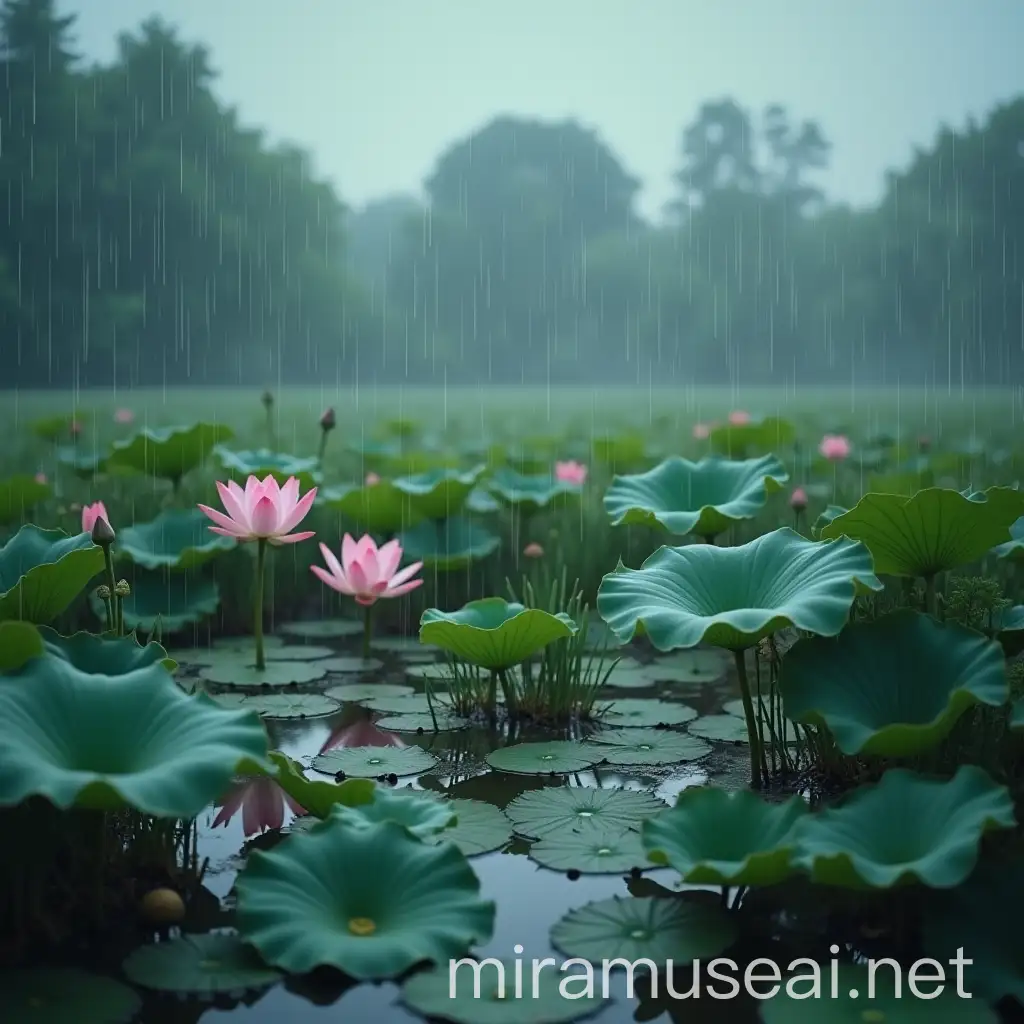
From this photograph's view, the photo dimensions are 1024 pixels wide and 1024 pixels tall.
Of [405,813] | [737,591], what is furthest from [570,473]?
[405,813]

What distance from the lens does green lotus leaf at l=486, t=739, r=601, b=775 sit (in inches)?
79.2

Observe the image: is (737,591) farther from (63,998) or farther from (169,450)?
(169,450)

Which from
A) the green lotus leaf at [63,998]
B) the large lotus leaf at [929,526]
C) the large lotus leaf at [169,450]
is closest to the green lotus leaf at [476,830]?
the green lotus leaf at [63,998]

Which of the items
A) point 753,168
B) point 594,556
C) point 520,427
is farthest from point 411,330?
point 594,556

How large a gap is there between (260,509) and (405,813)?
1.02 m

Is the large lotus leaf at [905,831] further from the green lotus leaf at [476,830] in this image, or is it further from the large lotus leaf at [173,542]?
the large lotus leaf at [173,542]

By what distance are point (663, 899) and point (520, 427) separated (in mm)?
7898

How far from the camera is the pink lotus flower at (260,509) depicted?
7.71 ft

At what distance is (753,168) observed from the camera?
2098 cm

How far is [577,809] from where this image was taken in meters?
1.79

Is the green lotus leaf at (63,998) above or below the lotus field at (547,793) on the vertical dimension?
below

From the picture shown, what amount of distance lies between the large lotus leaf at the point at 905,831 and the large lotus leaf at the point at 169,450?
2.52 metres

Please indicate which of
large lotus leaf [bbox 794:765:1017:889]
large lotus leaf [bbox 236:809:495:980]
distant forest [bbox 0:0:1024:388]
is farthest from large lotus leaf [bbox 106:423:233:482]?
distant forest [bbox 0:0:1024:388]

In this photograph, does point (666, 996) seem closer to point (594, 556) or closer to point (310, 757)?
point (310, 757)
